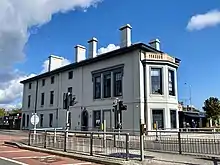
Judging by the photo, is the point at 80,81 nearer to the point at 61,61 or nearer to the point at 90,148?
the point at 61,61

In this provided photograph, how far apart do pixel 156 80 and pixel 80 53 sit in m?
14.7

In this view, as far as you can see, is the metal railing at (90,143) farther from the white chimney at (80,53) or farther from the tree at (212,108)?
the tree at (212,108)

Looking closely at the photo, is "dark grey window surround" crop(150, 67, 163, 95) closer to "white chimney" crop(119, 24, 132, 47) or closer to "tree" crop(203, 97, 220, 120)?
"white chimney" crop(119, 24, 132, 47)

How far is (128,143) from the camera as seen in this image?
11.2 meters

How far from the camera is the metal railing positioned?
486 inches

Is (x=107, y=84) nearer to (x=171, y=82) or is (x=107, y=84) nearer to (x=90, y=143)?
(x=171, y=82)

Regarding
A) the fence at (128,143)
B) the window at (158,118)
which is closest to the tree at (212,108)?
the window at (158,118)

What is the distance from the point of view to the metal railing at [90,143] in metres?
12.4

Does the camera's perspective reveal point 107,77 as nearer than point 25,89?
Yes

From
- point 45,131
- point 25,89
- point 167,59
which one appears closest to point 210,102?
point 167,59

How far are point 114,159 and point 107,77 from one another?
22.4m

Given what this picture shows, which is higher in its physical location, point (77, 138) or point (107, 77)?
point (107, 77)

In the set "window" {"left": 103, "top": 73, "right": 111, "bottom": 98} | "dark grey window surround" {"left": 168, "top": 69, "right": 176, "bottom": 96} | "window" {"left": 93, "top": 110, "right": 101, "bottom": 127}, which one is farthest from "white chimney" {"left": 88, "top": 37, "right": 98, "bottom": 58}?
"dark grey window surround" {"left": 168, "top": 69, "right": 176, "bottom": 96}

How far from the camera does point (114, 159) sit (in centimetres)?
1115
